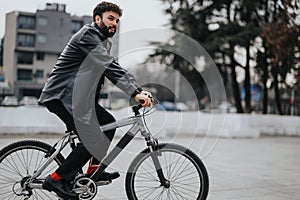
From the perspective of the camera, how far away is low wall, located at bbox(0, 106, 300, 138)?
1141cm

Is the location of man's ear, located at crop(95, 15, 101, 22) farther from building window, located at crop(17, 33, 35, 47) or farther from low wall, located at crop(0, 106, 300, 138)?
building window, located at crop(17, 33, 35, 47)

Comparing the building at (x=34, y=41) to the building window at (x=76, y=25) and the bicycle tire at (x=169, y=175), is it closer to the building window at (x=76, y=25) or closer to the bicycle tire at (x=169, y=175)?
the building window at (x=76, y=25)

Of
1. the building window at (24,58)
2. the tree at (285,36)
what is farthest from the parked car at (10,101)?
the tree at (285,36)

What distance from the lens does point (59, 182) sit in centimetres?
349

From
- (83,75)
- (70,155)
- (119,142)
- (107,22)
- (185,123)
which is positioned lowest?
(185,123)

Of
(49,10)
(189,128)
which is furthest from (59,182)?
(189,128)

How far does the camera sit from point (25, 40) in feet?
38.3

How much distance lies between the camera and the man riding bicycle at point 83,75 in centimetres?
335

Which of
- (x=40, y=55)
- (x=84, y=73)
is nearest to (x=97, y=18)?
(x=84, y=73)

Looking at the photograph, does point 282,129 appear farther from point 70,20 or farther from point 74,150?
point 74,150

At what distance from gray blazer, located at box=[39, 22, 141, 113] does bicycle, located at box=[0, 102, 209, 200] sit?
296mm

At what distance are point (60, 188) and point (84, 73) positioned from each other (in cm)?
96

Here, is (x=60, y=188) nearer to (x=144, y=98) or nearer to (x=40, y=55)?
(x=144, y=98)

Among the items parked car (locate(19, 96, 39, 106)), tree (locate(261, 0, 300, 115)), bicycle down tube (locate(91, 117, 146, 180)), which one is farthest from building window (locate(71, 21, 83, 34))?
bicycle down tube (locate(91, 117, 146, 180))
